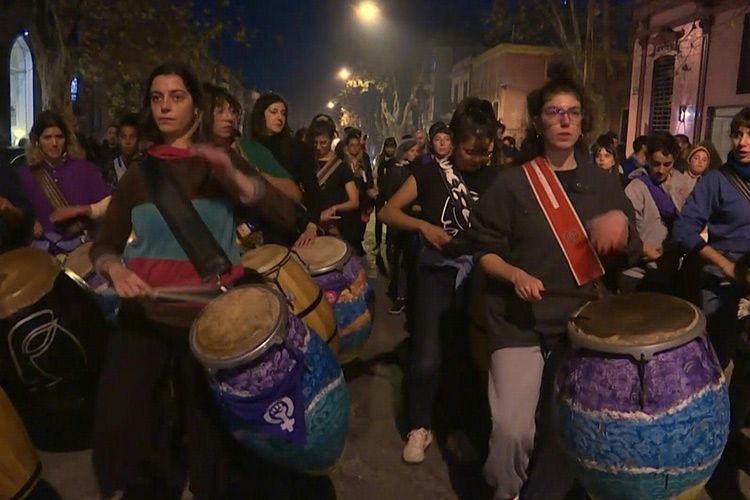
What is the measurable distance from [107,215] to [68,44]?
13464 millimetres

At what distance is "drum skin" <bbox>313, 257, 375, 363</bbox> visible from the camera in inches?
193

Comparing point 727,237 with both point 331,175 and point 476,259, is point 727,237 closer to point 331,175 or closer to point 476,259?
point 476,259

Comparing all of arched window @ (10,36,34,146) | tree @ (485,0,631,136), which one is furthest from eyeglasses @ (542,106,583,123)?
arched window @ (10,36,34,146)

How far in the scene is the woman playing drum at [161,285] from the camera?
293 cm

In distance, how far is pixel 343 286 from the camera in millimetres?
4945

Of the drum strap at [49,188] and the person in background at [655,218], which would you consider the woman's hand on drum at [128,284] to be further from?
the person in background at [655,218]

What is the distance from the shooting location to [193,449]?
3.08 meters

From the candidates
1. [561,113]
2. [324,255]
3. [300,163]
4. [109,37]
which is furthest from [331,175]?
[109,37]

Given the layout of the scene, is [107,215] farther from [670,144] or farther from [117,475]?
[670,144]

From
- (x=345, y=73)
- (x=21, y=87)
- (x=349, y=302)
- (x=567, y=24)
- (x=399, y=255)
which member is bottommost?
(x=399, y=255)

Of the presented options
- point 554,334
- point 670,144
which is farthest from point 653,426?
point 670,144

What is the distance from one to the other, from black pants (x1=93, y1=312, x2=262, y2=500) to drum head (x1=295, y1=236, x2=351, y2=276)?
1795mm

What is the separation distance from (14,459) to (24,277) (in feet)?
4.39

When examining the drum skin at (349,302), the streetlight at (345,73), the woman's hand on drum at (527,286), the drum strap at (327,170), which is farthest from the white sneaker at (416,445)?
the streetlight at (345,73)
